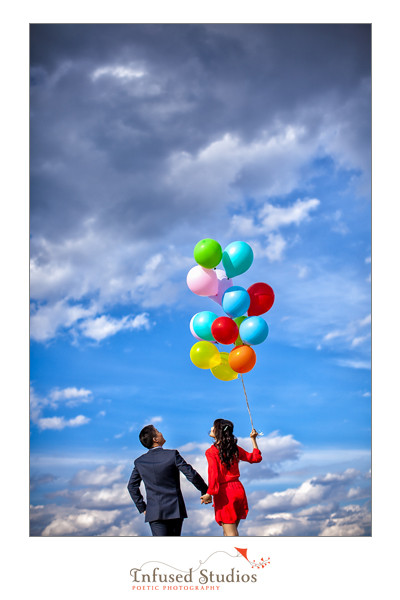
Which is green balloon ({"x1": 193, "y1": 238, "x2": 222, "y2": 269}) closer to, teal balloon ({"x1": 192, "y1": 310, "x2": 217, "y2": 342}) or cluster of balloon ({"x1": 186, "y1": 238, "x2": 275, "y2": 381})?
cluster of balloon ({"x1": 186, "y1": 238, "x2": 275, "y2": 381})

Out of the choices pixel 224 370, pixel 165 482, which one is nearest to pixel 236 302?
pixel 224 370

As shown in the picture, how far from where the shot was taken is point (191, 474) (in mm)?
4273

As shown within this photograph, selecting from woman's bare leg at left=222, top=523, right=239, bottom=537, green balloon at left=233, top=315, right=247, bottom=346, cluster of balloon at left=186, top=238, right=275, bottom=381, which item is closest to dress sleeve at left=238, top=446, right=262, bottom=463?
woman's bare leg at left=222, top=523, right=239, bottom=537

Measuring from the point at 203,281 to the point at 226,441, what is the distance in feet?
3.78

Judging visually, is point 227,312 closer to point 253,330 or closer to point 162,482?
point 253,330

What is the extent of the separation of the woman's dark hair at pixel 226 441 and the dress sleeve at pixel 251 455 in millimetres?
88

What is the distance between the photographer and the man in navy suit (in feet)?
14.1

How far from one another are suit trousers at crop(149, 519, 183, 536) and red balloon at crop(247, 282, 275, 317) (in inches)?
61.9

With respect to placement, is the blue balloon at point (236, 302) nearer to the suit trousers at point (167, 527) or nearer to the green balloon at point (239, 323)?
the green balloon at point (239, 323)

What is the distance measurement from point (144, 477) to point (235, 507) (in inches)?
26.0

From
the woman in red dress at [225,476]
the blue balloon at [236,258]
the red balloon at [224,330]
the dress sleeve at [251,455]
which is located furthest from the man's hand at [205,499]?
the blue balloon at [236,258]

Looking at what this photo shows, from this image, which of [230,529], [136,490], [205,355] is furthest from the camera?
[205,355]

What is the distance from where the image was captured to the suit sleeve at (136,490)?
443 cm
